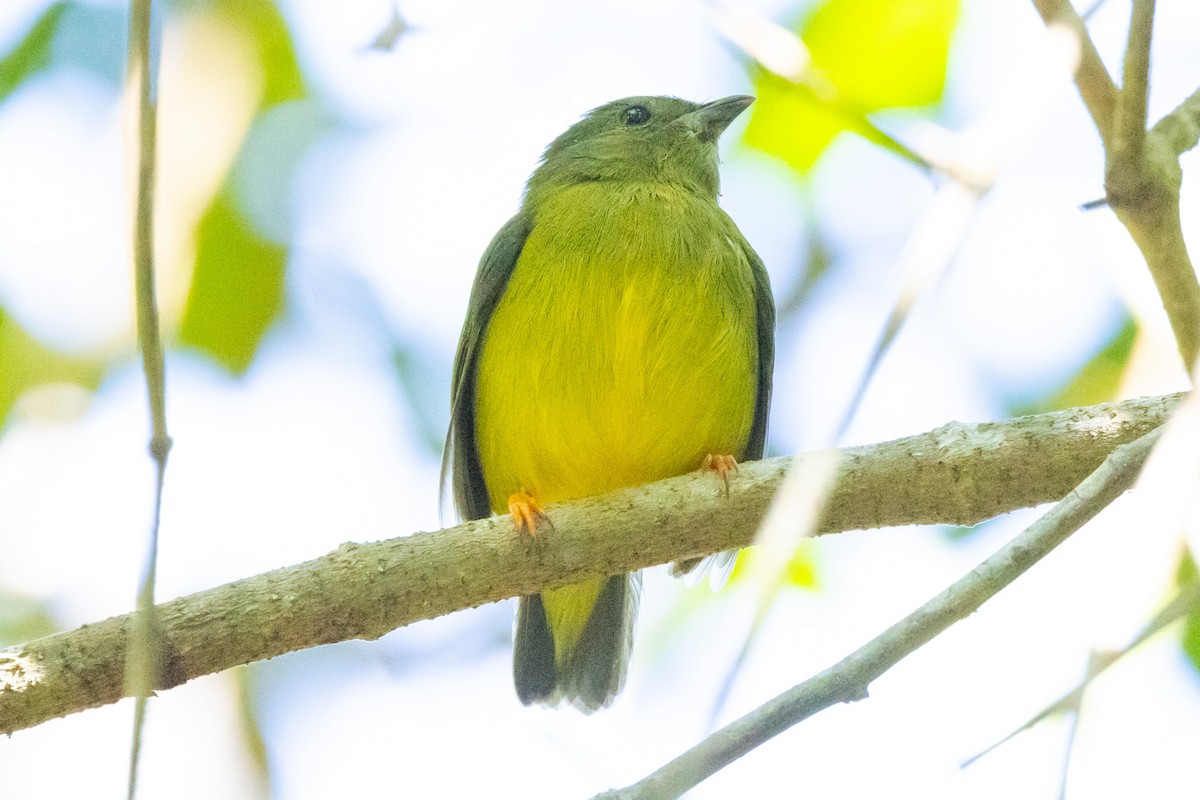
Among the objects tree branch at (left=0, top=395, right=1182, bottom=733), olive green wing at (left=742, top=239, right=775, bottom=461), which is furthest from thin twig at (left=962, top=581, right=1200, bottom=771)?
olive green wing at (left=742, top=239, right=775, bottom=461)

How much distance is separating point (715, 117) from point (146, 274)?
4205 mm

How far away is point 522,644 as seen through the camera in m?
5.26

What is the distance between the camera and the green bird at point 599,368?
4.57 m

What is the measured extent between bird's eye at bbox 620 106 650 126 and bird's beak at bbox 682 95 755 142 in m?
0.25

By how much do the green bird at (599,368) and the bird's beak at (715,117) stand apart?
41 centimetres

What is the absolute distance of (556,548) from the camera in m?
3.79

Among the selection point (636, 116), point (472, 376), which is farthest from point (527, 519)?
point (636, 116)

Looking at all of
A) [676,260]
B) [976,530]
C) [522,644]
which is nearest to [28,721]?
[522,644]

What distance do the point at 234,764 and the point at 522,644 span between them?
1.24 m

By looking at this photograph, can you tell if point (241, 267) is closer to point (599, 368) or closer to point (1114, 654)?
point (599, 368)

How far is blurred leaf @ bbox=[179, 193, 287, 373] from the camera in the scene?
535cm

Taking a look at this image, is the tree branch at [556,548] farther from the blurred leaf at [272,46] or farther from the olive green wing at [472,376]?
the blurred leaf at [272,46]

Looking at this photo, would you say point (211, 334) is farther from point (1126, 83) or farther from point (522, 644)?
point (1126, 83)

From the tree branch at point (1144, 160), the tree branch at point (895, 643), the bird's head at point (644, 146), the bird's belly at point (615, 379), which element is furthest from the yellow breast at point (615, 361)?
the tree branch at point (895, 643)
